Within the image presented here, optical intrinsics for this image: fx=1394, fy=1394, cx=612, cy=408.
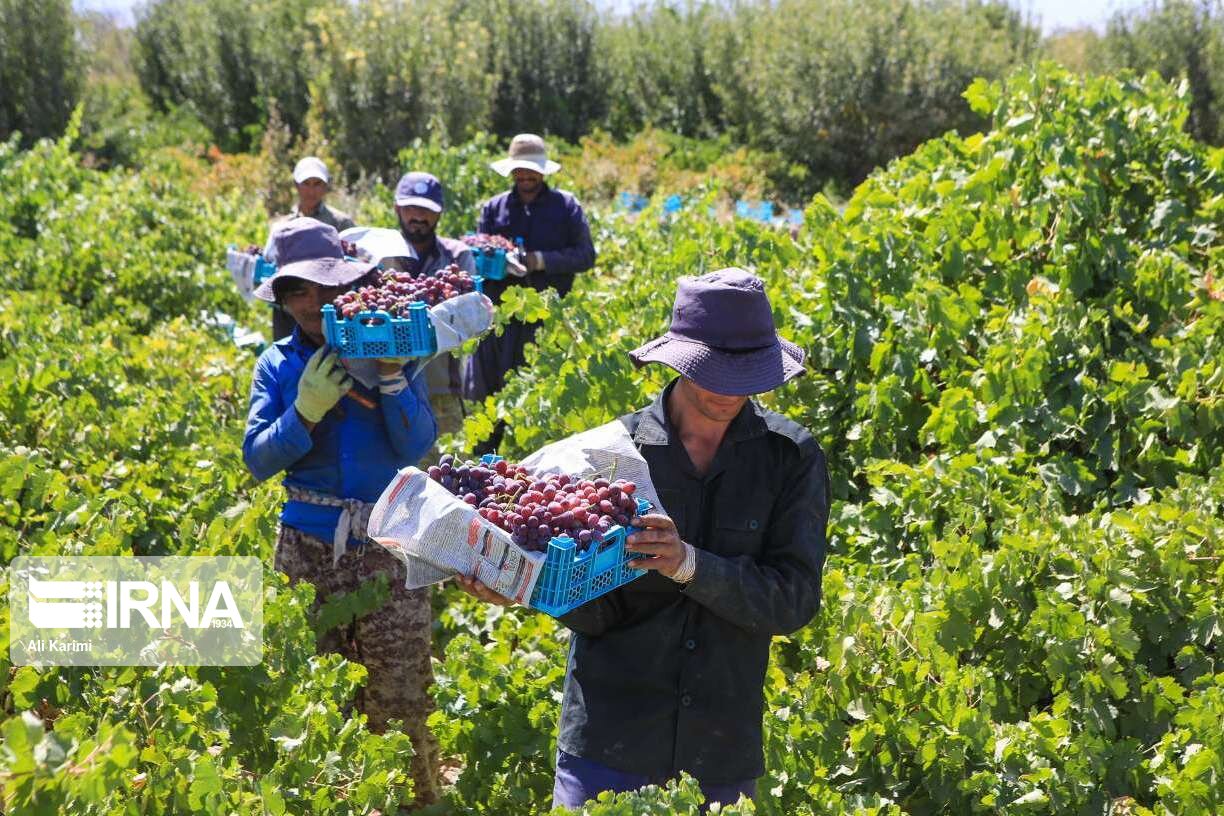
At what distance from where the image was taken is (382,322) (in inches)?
161

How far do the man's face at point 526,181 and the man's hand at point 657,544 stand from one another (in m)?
5.03

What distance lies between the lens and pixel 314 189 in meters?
7.03

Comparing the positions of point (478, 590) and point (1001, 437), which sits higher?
point (478, 590)

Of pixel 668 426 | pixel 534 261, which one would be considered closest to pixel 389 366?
pixel 668 426

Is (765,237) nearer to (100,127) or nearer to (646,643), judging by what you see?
(646,643)

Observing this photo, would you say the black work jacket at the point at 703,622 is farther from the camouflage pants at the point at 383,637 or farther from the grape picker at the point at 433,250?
the grape picker at the point at 433,250

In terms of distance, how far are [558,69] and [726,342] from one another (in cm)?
2411

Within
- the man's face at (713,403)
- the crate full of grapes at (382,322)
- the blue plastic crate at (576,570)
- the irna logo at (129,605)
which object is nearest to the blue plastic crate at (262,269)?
the crate full of grapes at (382,322)

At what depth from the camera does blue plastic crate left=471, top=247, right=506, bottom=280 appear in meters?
6.82

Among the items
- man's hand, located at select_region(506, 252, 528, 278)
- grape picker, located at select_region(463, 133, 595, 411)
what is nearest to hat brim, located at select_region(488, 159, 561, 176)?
grape picker, located at select_region(463, 133, 595, 411)

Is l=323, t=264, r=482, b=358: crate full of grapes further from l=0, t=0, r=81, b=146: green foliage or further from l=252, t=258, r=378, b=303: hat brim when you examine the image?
l=0, t=0, r=81, b=146: green foliage

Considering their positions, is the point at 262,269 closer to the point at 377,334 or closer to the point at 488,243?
the point at 488,243

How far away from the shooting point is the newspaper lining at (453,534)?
2.65 m

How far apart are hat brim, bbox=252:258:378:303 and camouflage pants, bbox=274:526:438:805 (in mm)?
773
